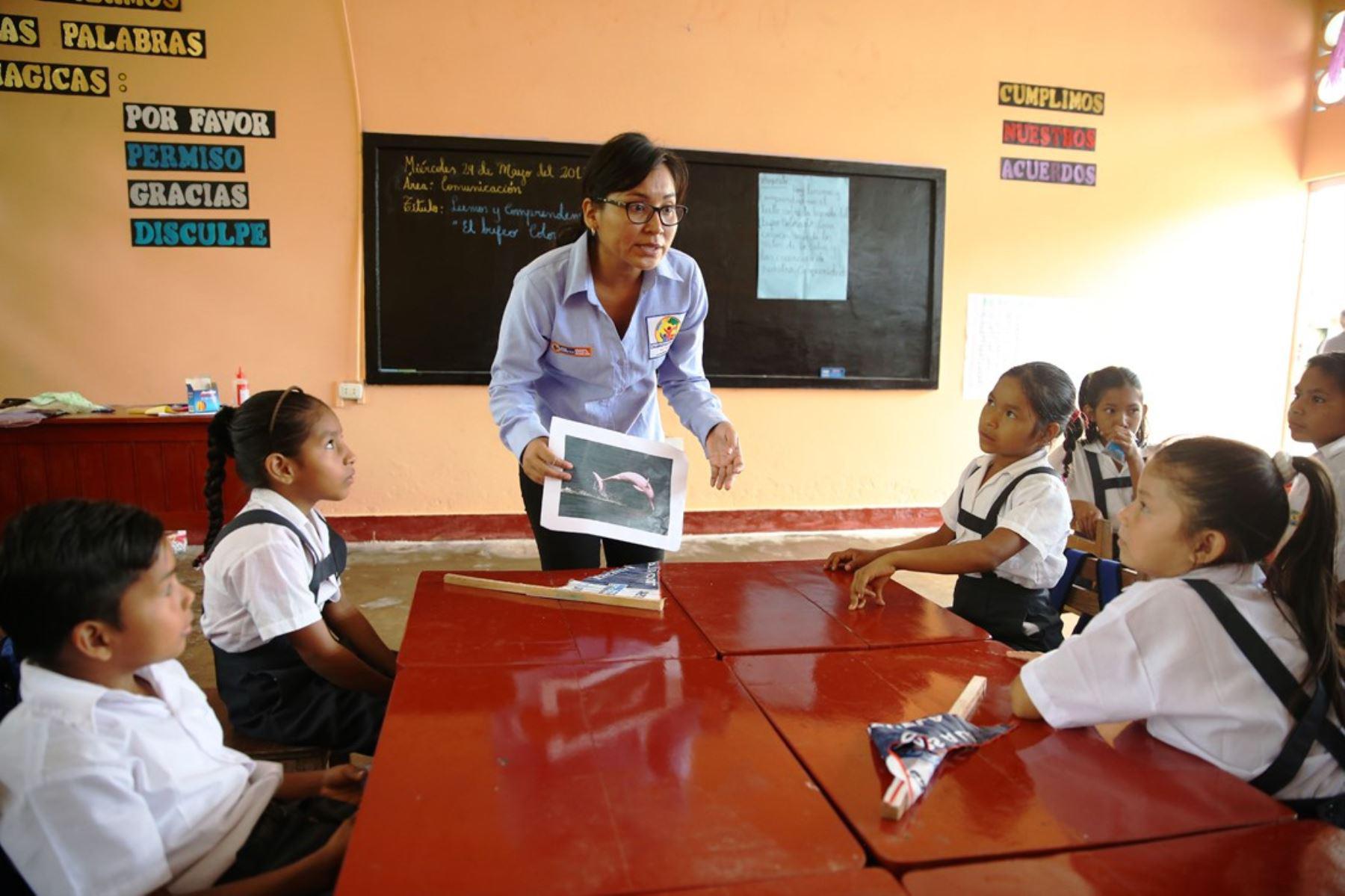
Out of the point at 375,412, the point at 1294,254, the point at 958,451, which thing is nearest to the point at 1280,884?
the point at 375,412

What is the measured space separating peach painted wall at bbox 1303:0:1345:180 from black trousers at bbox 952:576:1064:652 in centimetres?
483

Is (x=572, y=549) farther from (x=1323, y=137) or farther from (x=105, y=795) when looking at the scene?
(x=1323, y=137)

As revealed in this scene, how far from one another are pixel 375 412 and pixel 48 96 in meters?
1.98

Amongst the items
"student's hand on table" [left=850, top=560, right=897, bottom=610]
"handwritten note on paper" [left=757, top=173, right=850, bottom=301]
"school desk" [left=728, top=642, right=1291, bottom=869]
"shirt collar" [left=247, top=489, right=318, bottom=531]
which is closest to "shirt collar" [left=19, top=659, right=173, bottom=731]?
"shirt collar" [left=247, top=489, right=318, bottom=531]

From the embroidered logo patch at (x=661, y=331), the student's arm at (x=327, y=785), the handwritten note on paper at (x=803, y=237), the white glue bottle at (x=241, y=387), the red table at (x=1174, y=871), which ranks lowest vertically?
the student's arm at (x=327, y=785)

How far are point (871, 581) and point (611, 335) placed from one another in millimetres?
831

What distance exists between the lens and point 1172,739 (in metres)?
0.99

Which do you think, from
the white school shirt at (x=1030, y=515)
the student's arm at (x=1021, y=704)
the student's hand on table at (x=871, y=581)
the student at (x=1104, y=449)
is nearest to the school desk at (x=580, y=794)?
the student's arm at (x=1021, y=704)

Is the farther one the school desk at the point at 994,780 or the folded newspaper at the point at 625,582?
the folded newspaper at the point at 625,582

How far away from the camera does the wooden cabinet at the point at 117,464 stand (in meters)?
Result: 3.49

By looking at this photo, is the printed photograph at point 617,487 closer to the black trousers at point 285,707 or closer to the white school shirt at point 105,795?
the black trousers at point 285,707

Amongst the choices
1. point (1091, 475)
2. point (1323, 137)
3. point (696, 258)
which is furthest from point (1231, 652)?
point (1323, 137)

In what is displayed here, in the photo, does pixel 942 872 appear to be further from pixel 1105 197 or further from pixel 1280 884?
pixel 1105 197

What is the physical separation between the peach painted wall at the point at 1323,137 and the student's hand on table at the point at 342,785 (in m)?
6.17
